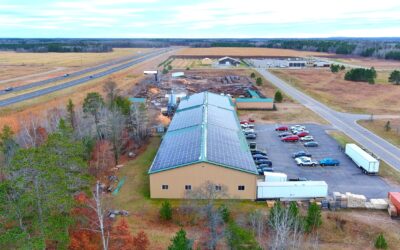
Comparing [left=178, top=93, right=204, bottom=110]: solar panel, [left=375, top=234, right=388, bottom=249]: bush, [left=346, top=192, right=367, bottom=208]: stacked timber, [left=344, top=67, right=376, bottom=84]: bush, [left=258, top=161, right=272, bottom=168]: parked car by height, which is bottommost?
[left=375, top=234, right=388, bottom=249]: bush

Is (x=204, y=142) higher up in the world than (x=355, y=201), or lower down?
higher up

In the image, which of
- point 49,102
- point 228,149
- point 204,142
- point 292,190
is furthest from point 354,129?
point 49,102

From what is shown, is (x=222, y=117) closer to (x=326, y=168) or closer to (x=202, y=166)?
(x=326, y=168)

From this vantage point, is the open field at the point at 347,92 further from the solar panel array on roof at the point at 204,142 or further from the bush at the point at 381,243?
the bush at the point at 381,243

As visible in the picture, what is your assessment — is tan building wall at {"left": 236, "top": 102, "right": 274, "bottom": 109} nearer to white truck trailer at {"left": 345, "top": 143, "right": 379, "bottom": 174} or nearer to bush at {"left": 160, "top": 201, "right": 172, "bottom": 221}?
white truck trailer at {"left": 345, "top": 143, "right": 379, "bottom": 174}

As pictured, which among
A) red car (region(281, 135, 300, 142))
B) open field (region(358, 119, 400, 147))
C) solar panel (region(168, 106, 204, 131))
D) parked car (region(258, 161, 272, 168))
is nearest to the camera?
parked car (region(258, 161, 272, 168))

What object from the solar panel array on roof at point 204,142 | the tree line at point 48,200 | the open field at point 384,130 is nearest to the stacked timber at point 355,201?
the solar panel array on roof at point 204,142

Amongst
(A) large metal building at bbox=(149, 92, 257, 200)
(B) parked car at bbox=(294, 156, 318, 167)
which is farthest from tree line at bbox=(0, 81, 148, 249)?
(B) parked car at bbox=(294, 156, 318, 167)
